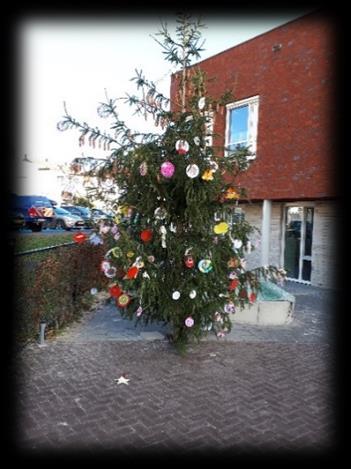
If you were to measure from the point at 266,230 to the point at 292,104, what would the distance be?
3.81 meters

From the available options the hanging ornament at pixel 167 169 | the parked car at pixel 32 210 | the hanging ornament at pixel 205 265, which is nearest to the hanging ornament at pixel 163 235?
the hanging ornament at pixel 205 265

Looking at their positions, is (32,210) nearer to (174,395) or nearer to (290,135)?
(290,135)

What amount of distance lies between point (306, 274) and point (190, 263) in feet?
26.4

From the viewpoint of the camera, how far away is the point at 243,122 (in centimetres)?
1252

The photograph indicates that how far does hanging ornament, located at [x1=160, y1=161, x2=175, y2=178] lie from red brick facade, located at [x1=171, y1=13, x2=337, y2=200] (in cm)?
508

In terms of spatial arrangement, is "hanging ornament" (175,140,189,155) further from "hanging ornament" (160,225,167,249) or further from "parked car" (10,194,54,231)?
"parked car" (10,194,54,231)

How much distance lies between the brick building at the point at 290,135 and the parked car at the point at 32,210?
567 inches

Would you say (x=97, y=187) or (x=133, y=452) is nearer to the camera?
(x=133, y=452)

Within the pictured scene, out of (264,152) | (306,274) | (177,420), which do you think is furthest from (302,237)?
(177,420)

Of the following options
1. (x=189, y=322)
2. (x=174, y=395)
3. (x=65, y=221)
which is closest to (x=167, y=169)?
(x=189, y=322)

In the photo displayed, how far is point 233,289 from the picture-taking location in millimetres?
4836

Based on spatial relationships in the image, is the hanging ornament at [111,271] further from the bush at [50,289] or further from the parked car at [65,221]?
the parked car at [65,221]

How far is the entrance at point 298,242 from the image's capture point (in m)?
11.4

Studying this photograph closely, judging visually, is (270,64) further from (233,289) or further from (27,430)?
(27,430)
